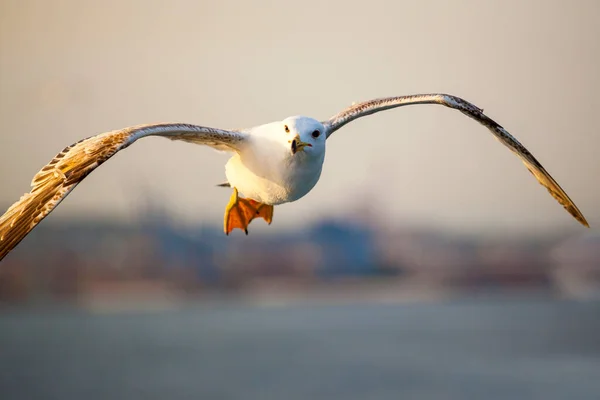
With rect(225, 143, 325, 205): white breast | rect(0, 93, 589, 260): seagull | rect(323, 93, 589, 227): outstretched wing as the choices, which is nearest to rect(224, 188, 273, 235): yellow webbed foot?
rect(0, 93, 589, 260): seagull

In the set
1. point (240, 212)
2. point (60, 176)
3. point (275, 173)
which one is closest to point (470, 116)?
point (275, 173)

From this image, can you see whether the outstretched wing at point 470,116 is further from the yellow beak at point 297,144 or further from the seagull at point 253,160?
the yellow beak at point 297,144

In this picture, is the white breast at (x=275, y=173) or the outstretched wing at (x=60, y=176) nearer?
the outstretched wing at (x=60, y=176)

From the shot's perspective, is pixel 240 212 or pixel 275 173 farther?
pixel 240 212

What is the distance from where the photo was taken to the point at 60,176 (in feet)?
55.4

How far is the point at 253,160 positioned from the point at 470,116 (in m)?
5.10

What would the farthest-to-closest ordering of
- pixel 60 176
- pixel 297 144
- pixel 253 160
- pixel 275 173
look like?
pixel 253 160, pixel 275 173, pixel 297 144, pixel 60 176

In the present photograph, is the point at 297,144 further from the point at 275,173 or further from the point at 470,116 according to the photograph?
the point at 470,116

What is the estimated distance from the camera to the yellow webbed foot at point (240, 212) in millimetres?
22531

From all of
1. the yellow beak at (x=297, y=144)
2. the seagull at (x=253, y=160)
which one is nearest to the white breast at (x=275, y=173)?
the seagull at (x=253, y=160)

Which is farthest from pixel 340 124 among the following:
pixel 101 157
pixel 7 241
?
pixel 7 241

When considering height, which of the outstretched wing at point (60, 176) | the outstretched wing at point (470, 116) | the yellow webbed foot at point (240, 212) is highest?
the outstretched wing at point (470, 116)

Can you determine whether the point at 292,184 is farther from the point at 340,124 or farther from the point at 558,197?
the point at 558,197

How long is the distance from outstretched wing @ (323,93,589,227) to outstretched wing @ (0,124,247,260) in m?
4.06
